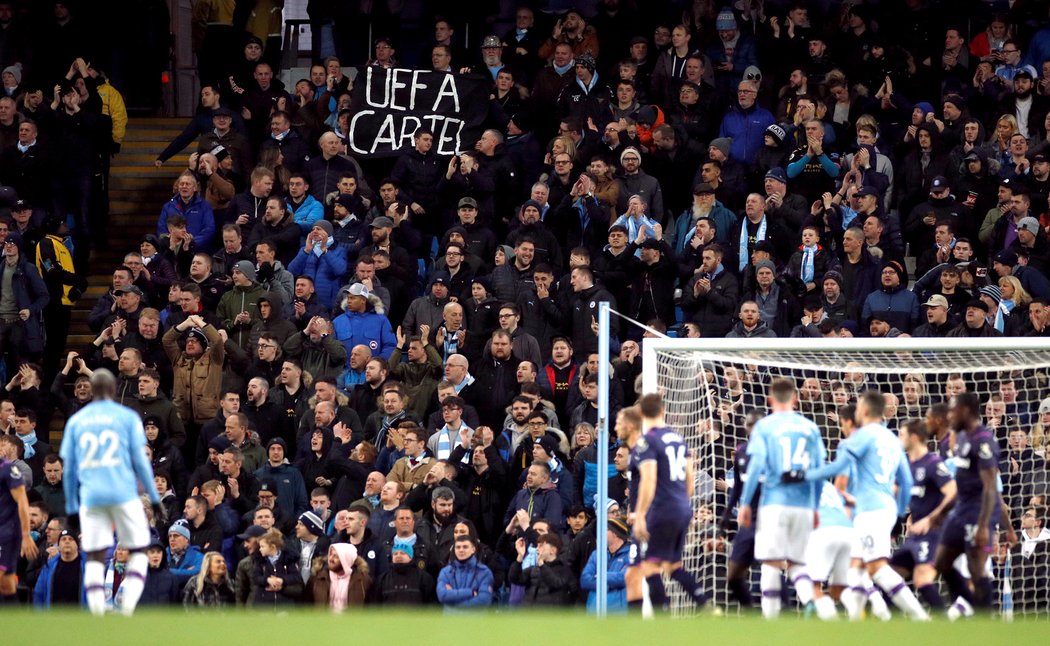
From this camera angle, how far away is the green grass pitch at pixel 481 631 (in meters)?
9.67

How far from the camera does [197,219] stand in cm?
1911

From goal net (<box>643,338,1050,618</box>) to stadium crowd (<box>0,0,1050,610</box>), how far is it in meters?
0.10

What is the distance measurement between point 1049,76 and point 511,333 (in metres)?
6.14

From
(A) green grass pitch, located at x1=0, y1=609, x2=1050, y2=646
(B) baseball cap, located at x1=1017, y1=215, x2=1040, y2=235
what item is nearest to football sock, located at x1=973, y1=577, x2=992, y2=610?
(A) green grass pitch, located at x1=0, y1=609, x2=1050, y2=646

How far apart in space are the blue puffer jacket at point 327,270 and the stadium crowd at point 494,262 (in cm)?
3

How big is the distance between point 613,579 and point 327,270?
4.89 metres

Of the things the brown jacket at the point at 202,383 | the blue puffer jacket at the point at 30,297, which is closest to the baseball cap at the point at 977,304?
the brown jacket at the point at 202,383

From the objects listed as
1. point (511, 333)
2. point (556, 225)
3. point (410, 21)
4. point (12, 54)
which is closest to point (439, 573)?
point (511, 333)

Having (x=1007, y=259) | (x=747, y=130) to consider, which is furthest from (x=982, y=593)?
(x=747, y=130)

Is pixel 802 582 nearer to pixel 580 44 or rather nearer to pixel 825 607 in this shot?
pixel 825 607

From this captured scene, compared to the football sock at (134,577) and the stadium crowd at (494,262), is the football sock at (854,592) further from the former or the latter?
the football sock at (134,577)

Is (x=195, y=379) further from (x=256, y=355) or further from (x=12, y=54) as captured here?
(x=12, y=54)

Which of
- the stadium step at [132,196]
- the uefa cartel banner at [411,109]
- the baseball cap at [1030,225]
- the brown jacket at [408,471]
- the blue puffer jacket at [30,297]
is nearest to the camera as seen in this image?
the brown jacket at [408,471]

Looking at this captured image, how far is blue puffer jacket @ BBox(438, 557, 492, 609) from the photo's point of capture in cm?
1496
